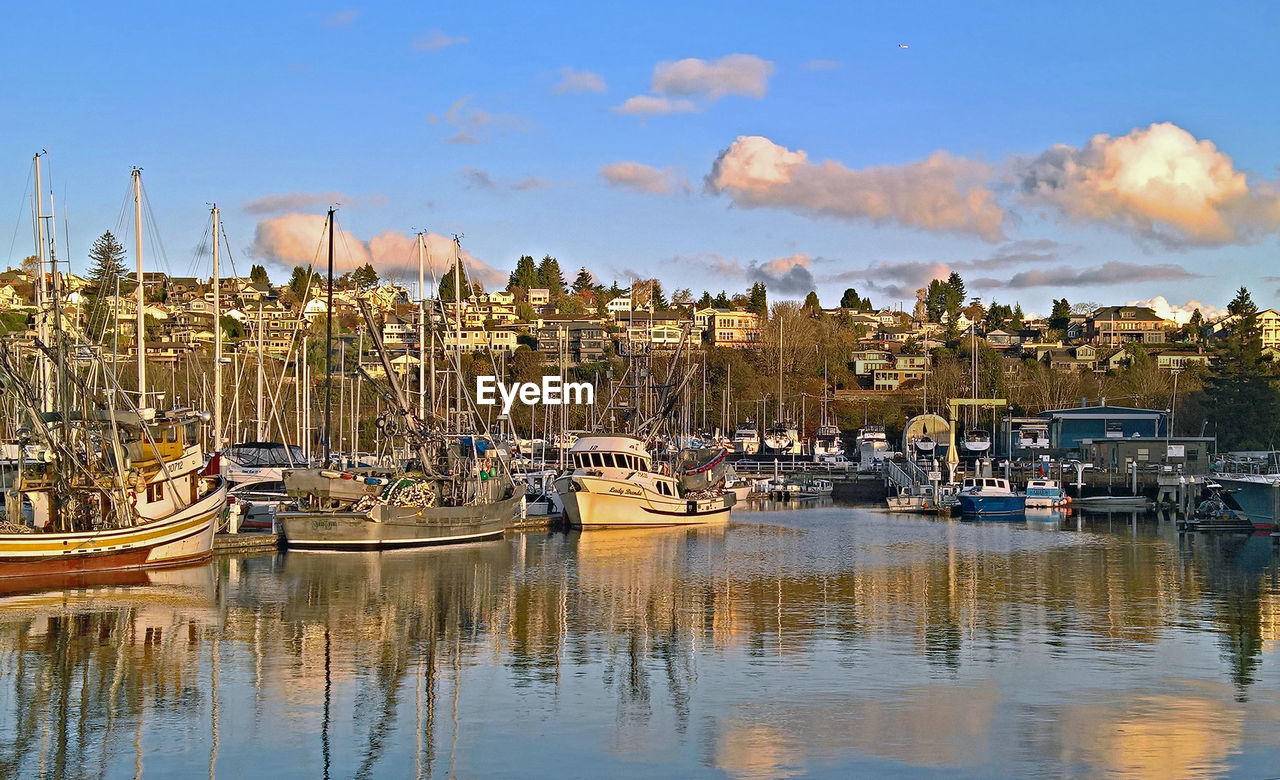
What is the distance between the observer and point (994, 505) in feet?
294

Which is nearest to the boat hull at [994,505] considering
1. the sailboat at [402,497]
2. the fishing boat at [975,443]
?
the fishing boat at [975,443]

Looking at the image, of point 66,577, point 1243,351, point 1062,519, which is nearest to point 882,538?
point 1062,519

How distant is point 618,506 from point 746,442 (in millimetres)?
76767

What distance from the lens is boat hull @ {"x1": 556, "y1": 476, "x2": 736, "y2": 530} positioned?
70.2 m

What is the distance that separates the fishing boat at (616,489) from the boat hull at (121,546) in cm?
2415

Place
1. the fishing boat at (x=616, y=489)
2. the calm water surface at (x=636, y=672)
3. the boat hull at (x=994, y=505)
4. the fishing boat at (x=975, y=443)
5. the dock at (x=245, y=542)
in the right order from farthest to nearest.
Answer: the fishing boat at (x=975, y=443) < the boat hull at (x=994, y=505) < the fishing boat at (x=616, y=489) < the dock at (x=245, y=542) < the calm water surface at (x=636, y=672)

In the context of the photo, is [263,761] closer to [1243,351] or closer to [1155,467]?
[1155,467]

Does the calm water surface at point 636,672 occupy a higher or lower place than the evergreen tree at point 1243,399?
lower

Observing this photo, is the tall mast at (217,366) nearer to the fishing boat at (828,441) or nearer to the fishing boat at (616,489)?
the fishing boat at (616,489)

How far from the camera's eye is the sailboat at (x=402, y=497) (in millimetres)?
54688

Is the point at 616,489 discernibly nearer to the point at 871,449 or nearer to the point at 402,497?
the point at 402,497

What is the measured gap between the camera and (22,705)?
25.2 meters

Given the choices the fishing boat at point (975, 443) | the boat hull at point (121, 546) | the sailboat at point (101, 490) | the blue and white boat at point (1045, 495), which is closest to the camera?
the boat hull at point (121, 546)

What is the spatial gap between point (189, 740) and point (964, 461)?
368 feet
